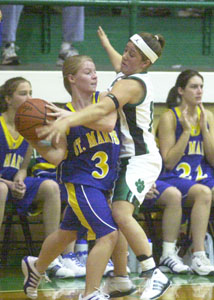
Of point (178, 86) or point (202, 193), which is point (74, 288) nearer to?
point (202, 193)

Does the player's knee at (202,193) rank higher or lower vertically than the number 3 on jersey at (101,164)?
lower

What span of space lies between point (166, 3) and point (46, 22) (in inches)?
48.1

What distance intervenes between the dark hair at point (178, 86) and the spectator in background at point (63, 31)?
3.47 ft

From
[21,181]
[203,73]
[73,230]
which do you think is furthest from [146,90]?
[203,73]

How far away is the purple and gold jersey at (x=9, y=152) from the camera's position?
227 inches

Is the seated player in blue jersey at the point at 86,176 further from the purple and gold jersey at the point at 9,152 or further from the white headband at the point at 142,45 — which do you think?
the purple and gold jersey at the point at 9,152

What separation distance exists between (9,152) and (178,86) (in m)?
1.56

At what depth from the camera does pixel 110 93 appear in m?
4.42

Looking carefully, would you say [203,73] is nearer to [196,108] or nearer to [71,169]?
[196,108]

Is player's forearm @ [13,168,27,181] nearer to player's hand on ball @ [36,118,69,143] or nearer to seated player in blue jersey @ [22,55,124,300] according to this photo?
seated player in blue jersey @ [22,55,124,300]

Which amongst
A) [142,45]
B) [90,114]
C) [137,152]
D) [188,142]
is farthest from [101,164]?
[188,142]

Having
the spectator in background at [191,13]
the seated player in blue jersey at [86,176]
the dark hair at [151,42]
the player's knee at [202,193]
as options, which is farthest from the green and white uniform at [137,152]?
the spectator in background at [191,13]

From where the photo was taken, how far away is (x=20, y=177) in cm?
567

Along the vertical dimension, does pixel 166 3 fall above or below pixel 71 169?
above
